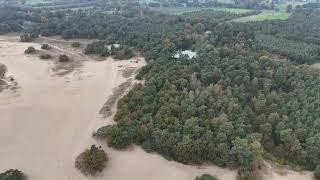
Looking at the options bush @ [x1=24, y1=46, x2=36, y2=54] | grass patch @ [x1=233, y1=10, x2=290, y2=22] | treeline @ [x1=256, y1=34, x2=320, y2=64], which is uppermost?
bush @ [x1=24, y1=46, x2=36, y2=54]

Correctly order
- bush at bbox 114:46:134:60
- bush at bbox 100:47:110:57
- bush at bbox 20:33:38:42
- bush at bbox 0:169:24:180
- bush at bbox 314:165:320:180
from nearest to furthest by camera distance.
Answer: bush at bbox 0:169:24:180, bush at bbox 314:165:320:180, bush at bbox 114:46:134:60, bush at bbox 100:47:110:57, bush at bbox 20:33:38:42

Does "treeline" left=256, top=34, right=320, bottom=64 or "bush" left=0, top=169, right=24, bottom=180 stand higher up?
"treeline" left=256, top=34, right=320, bottom=64

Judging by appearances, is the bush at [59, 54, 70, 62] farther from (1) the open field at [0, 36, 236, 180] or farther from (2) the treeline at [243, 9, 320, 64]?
(2) the treeline at [243, 9, 320, 64]

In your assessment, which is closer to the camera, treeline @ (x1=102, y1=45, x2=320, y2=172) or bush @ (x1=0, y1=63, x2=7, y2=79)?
treeline @ (x1=102, y1=45, x2=320, y2=172)

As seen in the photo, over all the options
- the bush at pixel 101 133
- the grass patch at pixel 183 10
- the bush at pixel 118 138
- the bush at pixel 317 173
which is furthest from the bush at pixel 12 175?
the grass patch at pixel 183 10

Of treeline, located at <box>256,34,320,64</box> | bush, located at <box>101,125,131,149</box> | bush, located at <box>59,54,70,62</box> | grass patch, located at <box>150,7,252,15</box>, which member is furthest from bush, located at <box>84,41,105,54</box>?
grass patch, located at <box>150,7,252,15</box>

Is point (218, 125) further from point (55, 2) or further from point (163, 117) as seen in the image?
point (55, 2)

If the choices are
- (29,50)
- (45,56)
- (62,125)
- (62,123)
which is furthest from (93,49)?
(62,125)
